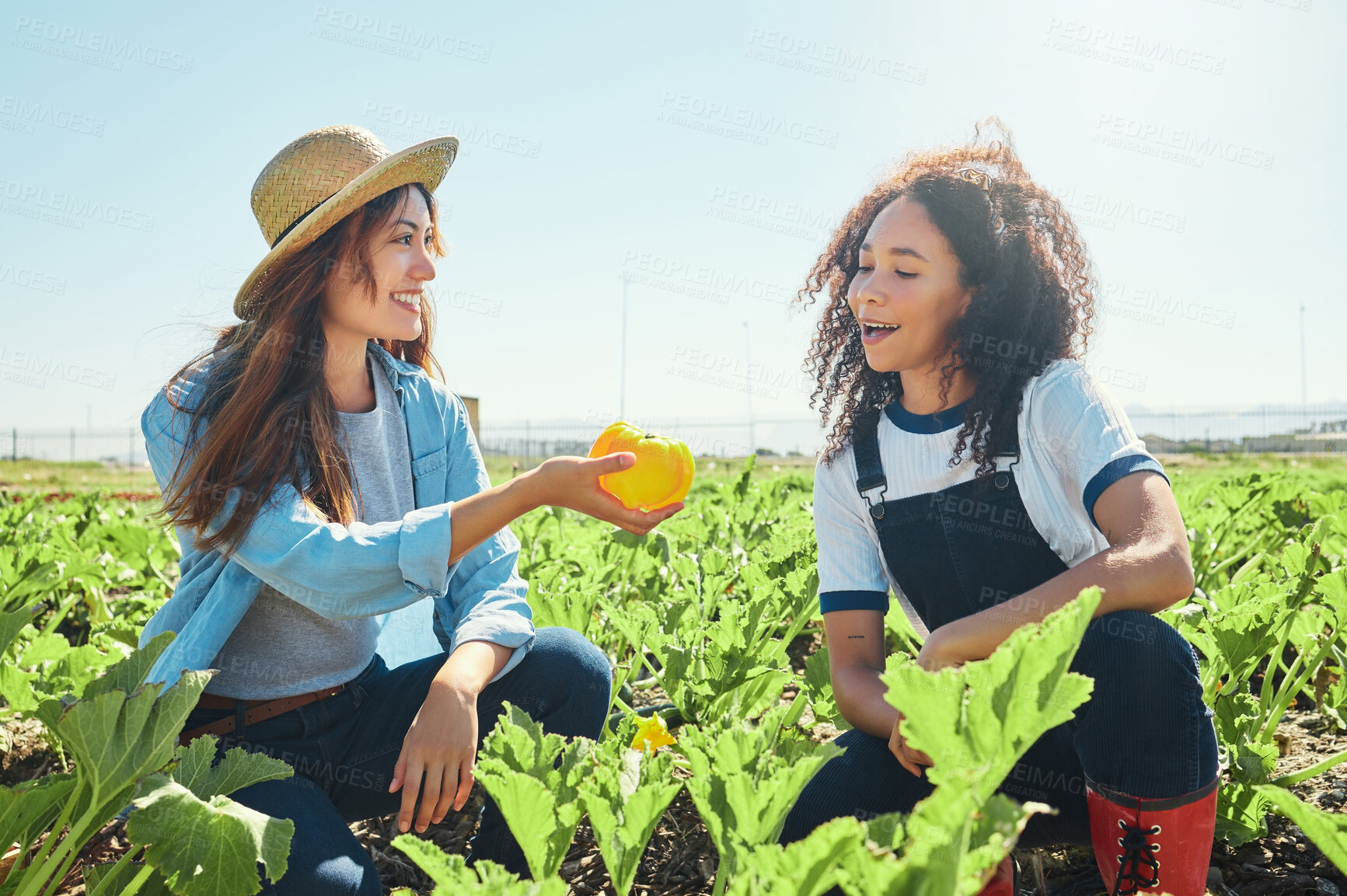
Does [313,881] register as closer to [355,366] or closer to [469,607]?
[469,607]

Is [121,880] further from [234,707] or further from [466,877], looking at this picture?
[466,877]

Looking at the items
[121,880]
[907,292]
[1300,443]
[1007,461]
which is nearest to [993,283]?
[907,292]

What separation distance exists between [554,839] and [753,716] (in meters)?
1.45

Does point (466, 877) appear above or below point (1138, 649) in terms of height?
below

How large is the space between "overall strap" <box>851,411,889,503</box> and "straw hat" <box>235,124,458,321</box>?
131 cm

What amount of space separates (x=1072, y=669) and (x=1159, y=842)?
1.08ft

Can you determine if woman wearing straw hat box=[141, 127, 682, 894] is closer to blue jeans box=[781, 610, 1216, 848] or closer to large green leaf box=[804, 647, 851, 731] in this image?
large green leaf box=[804, 647, 851, 731]

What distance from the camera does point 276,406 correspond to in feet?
6.84

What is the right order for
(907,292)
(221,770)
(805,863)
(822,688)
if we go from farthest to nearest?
(822,688) < (907,292) < (221,770) < (805,863)

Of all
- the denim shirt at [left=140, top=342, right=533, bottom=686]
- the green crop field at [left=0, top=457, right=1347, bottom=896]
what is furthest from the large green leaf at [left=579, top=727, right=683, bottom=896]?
the denim shirt at [left=140, top=342, right=533, bottom=686]

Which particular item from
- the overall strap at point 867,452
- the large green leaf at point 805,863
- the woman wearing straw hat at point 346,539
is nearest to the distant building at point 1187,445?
the overall strap at point 867,452

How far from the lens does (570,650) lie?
2.21 metres

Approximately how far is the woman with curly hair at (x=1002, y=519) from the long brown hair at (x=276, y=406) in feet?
3.98

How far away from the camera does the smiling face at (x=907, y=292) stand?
7.27ft
